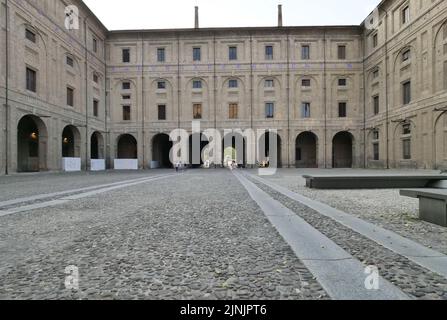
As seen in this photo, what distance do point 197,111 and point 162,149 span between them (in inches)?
307

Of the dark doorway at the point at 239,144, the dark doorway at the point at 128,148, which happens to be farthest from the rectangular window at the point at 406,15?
the dark doorway at the point at 128,148

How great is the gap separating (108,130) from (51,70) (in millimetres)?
10306

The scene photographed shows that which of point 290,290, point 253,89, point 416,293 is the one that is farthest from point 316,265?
point 253,89

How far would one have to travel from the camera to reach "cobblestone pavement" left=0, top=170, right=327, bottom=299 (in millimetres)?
2178

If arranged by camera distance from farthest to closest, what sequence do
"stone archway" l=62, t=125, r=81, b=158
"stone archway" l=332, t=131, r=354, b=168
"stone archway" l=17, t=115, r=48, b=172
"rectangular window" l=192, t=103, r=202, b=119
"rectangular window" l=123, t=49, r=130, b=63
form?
"stone archway" l=332, t=131, r=354, b=168 → "rectangular window" l=123, t=49, r=130, b=63 → "rectangular window" l=192, t=103, r=202, b=119 → "stone archway" l=62, t=125, r=81, b=158 → "stone archway" l=17, t=115, r=48, b=172

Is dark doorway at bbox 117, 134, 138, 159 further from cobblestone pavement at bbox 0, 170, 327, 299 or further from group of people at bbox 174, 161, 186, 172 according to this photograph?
cobblestone pavement at bbox 0, 170, 327, 299

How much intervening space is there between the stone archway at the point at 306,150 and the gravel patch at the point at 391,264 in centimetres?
3170

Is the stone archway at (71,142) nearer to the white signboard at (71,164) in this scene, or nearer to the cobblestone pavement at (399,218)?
the white signboard at (71,164)

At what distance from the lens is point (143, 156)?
33000 millimetres

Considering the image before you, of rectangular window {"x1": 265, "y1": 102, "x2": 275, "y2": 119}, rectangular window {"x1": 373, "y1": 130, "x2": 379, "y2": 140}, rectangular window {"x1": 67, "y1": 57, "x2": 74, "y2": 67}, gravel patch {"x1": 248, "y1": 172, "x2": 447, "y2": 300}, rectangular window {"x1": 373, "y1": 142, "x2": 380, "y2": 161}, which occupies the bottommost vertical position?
gravel patch {"x1": 248, "y1": 172, "x2": 447, "y2": 300}

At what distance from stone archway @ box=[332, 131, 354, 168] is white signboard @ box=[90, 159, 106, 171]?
25999 millimetres

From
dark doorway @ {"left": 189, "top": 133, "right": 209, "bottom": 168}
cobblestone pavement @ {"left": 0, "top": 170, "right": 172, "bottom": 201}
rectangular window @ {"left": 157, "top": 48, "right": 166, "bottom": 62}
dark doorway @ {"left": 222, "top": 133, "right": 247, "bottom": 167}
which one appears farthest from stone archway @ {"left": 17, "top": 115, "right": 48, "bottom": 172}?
dark doorway @ {"left": 222, "top": 133, "right": 247, "bottom": 167}

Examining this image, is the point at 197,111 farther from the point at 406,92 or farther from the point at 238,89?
the point at 406,92

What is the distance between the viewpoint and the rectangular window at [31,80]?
825 inches
